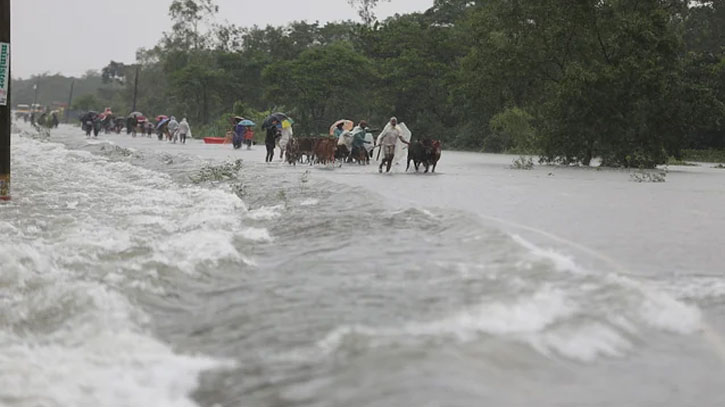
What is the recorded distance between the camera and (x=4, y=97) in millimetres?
13805

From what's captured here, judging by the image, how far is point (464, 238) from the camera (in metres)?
9.41

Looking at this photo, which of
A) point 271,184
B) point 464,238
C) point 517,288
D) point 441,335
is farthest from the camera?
point 271,184

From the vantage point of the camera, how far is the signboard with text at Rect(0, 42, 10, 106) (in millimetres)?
13539

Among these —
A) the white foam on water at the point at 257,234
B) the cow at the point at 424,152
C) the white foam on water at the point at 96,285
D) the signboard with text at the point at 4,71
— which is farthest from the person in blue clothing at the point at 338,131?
the white foam on water at the point at 257,234

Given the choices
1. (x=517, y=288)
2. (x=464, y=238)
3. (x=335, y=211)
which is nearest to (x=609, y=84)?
(x=335, y=211)

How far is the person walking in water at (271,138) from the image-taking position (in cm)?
2845

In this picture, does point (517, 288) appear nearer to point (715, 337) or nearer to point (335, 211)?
point (715, 337)

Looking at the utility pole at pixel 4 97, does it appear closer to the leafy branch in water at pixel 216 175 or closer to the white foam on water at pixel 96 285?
the white foam on water at pixel 96 285

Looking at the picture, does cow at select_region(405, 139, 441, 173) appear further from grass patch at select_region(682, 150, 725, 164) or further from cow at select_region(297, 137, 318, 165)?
grass patch at select_region(682, 150, 725, 164)

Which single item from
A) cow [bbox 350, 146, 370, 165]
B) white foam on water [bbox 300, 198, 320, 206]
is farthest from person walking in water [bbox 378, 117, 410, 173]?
white foam on water [bbox 300, 198, 320, 206]

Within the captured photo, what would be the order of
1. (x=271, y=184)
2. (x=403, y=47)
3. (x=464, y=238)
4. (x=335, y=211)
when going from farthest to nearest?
(x=403, y=47) → (x=271, y=184) → (x=335, y=211) → (x=464, y=238)

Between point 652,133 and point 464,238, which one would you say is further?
point 652,133

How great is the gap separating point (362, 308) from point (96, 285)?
2541mm

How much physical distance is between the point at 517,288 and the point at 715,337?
1.51 metres
